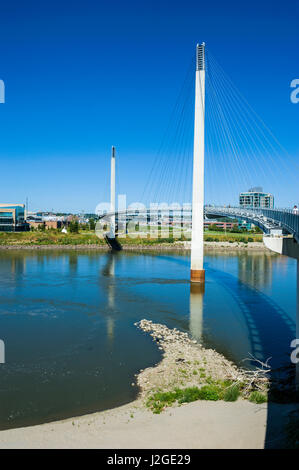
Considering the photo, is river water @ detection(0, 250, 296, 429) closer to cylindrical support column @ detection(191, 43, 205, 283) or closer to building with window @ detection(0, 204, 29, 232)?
cylindrical support column @ detection(191, 43, 205, 283)

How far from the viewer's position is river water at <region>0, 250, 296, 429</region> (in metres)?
5.71

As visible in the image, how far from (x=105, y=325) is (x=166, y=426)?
5.46 meters

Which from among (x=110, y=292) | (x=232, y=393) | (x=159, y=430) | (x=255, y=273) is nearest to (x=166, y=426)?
(x=159, y=430)

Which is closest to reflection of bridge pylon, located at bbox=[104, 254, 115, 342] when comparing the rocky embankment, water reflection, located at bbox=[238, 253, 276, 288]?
the rocky embankment

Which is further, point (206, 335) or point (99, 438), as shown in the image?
point (206, 335)

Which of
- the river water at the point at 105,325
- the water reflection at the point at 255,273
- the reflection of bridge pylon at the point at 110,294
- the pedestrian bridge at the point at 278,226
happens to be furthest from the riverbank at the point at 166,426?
the water reflection at the point at 255,273

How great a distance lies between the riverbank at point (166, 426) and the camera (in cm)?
385

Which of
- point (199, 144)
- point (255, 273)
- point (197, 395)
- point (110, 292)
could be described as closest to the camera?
point (197, 395)

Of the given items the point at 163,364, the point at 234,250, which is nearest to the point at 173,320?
the point at 163,364

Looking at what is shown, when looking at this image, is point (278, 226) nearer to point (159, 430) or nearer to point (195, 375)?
point (195, 375)

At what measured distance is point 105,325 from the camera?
375 inches

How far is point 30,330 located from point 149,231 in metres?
31.5

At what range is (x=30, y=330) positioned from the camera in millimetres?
8992
